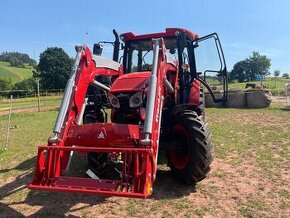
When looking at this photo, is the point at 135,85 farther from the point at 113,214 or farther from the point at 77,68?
the point at 113,214

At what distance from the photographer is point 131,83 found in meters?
5.99

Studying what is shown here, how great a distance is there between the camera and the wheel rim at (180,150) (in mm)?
5731

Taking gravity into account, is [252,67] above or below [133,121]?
above

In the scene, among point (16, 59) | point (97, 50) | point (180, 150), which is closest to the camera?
point (180, 150)

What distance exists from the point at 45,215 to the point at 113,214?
89 centimetres

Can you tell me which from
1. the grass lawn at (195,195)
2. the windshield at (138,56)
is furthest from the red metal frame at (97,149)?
the windshield at (138,56)

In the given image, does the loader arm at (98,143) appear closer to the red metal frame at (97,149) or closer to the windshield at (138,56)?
the red metal frame at (97,149)

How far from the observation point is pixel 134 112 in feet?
19.3

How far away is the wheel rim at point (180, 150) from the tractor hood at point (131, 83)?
2.84ft

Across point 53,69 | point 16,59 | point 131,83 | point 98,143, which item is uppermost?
point 16,59

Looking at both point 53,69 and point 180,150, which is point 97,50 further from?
point 53,69

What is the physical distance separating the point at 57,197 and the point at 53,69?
59.6 m

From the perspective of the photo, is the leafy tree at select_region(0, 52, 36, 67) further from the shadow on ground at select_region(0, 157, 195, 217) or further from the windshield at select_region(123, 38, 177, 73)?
the shadow on ground at select_region(0, 157, 195, 217)

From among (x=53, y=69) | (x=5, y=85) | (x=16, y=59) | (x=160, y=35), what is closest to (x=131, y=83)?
(x=160, y=35)
